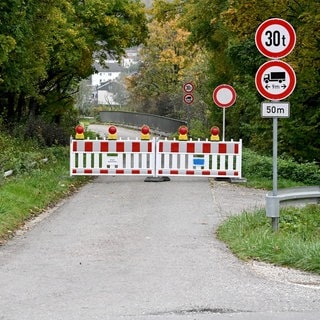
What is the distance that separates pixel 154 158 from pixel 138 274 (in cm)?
1113

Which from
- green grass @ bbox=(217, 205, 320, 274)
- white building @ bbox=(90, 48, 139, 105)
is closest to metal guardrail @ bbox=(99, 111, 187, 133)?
white building @ bbox=(90, 48, 139, 105)

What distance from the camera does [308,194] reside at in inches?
443

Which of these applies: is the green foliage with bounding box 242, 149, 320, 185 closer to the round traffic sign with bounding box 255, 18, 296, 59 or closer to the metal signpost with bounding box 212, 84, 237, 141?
the metal signpost with bounding box 212, 84, 237, 141

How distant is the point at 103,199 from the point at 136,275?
24.8 feet

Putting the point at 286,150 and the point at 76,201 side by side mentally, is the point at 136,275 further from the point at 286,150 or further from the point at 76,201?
the point at 286,150

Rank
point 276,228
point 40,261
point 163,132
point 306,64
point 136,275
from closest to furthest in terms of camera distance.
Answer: point 136,275 → point 40,261 → point 276,228 → point 306,64 → point 163,132

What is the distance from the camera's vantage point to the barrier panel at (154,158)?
1928 cm

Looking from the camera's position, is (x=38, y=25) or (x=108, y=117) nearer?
(x=38, y=25)

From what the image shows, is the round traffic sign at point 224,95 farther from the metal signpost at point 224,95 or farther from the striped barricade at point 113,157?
the striped barricade at point 113,157

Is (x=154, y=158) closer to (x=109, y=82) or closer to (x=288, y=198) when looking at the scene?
(x=288, y=198)

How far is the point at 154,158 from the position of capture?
63.7ft

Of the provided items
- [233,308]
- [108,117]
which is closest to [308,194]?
[233,308]

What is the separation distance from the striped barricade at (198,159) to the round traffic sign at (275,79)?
8.77 m

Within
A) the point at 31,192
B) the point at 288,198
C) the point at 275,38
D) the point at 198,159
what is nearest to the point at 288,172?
the point at 198,159
